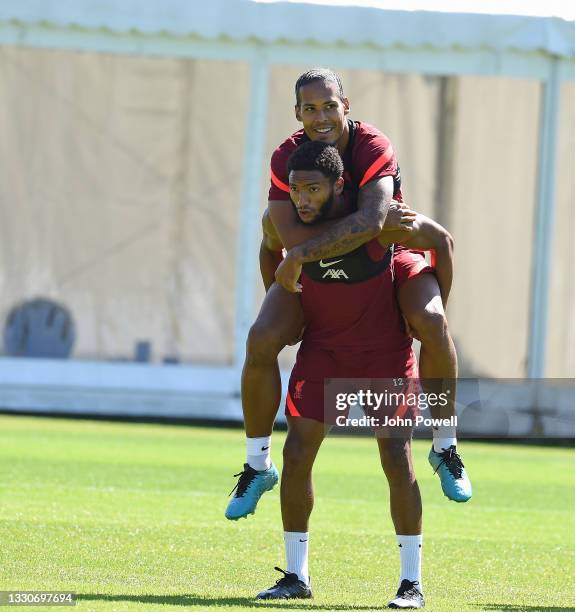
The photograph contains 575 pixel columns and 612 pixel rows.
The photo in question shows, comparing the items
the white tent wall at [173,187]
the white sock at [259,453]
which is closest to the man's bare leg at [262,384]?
the white sock at [259,453]

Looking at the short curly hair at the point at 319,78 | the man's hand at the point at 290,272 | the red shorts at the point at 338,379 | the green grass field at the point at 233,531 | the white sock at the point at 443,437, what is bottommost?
the green grass field at the point at 233,531

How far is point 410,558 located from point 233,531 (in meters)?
2.26

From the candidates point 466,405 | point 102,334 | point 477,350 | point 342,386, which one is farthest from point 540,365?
point 342,386

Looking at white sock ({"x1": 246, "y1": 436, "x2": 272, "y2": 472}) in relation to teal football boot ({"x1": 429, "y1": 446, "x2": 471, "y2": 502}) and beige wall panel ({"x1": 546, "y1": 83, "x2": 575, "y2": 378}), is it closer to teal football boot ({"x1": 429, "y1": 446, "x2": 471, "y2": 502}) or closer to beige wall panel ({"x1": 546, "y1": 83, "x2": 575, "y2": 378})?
teal football boot ({"x1": 429, "y1": 446, "x2": 471, "y2": 502})

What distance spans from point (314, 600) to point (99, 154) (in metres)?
10.2

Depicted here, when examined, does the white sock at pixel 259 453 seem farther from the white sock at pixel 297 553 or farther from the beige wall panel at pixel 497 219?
the beige wall panel at pixel 497 219

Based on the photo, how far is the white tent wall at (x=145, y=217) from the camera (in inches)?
631

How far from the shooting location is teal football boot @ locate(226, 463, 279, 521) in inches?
261

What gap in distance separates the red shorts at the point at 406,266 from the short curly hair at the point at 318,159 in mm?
614

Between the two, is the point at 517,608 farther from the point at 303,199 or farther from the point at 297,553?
the point at 303,199

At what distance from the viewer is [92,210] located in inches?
632

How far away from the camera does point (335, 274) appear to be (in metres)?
6.55

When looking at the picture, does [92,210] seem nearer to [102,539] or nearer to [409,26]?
[409,26]

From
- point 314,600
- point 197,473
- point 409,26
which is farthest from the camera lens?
point 409,26
